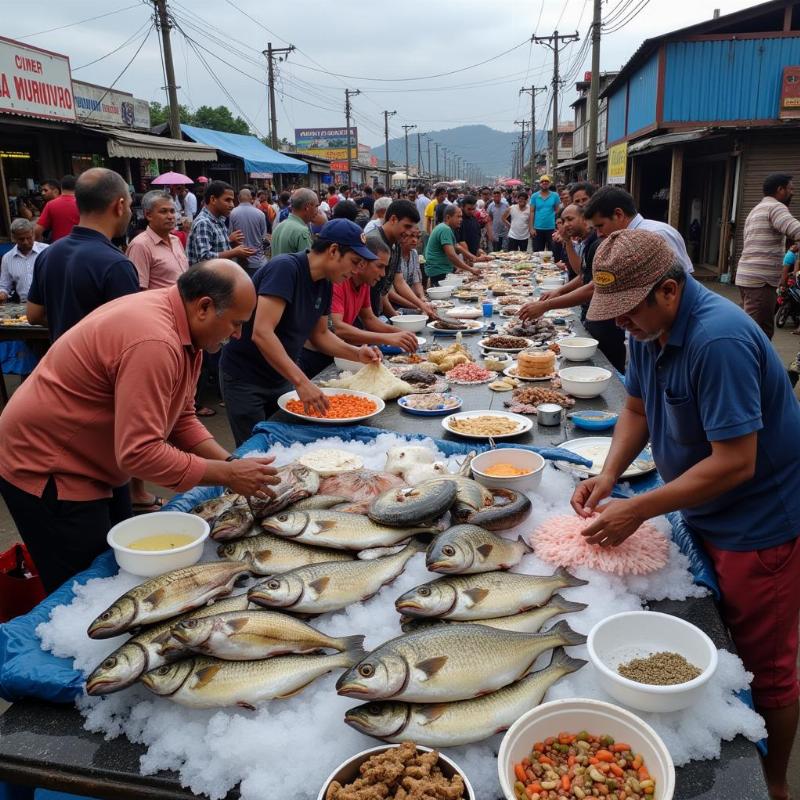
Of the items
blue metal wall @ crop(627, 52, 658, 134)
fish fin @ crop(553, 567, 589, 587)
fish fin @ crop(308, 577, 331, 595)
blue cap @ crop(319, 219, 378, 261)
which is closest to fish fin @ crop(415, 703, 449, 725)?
fish fin @ crop(308, 577, 331, 595)

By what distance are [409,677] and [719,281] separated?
16.2 m

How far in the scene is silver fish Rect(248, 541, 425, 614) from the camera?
1.88m

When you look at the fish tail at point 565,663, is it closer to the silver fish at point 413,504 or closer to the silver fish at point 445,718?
the silver fish at point 445,718

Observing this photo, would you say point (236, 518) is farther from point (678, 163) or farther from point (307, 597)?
point (678, 163)

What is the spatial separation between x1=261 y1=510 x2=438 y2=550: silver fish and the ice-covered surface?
0.24 metres

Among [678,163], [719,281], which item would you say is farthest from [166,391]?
[678,163]

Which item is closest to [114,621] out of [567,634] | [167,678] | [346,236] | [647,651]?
[167,678]

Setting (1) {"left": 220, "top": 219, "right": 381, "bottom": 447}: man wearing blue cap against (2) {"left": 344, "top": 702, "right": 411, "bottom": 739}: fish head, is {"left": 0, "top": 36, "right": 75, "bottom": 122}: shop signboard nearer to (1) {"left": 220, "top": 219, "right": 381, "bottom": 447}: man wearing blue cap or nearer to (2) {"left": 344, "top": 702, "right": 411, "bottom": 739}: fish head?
(1) {"left": 220, "top": 219, "right": 381, "bottom": 447}: man wearing blue cap

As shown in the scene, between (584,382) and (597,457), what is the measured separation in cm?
98

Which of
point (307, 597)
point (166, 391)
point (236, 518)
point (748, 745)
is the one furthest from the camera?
point (236, 518)

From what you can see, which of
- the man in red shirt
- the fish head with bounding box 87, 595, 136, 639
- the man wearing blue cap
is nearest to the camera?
the fish head with bounding box 87, 595, 136, 639

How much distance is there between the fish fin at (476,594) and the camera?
1.91m

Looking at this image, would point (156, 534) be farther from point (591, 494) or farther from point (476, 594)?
point (591, 494)

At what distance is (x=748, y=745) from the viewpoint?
1.52m
